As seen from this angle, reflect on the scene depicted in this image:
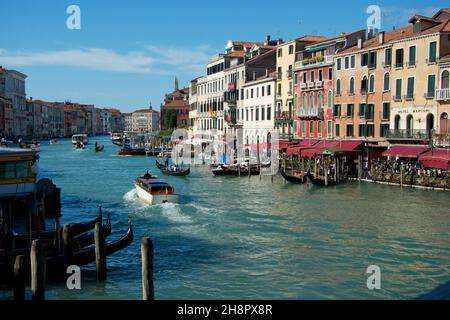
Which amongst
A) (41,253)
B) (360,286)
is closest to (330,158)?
(360,286)

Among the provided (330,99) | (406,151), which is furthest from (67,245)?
(330,99)

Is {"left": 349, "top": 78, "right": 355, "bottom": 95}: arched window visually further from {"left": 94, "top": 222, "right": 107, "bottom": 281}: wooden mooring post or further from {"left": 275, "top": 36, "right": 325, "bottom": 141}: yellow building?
{"left": 94, "top": 222, "right": 107, "bottom": 281}: wooden mooring post

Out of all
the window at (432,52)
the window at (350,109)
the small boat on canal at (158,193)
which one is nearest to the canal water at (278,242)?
the small boat on canal at (158,193)

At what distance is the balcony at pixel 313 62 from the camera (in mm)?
34562

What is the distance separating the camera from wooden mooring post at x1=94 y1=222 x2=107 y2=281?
35.3 feet

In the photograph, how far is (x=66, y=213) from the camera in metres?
20.8

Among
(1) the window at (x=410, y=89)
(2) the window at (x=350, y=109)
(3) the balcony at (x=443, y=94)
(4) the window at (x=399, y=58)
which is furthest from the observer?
(2) the window at (x=350, y=109)

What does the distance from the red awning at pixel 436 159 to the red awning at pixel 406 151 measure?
2.18ft

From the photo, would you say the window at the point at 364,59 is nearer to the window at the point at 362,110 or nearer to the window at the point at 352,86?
the window at the point at 352,86

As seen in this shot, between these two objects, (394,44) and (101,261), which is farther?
(394,44)

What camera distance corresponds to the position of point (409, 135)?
27.9m

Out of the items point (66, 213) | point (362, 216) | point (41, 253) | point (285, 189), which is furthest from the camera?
point (285, 189)
